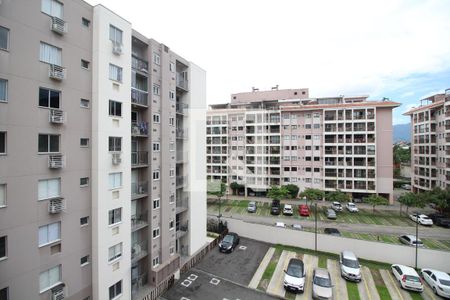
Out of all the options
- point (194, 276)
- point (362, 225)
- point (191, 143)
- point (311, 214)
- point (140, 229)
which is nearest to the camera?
point (140, 229)

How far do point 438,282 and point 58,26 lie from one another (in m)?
29.7

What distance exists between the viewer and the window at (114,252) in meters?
14.7

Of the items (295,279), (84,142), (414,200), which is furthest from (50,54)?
(414,200)

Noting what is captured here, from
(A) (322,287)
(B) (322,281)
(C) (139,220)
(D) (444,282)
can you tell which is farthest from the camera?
(C) (139,220)

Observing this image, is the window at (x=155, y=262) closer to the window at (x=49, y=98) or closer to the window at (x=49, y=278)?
the window at (x=49, y=278)

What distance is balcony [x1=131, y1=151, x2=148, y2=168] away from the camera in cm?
1766

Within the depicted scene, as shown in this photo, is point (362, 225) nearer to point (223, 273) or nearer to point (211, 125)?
point (223, 273)

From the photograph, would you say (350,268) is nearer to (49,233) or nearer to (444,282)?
(444,282)

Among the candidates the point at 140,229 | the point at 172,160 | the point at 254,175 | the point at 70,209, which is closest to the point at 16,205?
the point at 70,209

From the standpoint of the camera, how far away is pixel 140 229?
61.2 feet

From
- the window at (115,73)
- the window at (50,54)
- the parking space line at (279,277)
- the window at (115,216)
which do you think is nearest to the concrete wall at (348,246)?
the parking space line at (279,277)

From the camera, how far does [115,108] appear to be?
1496 centimetres

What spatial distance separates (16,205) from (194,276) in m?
14.4

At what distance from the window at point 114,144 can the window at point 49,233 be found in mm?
4891
